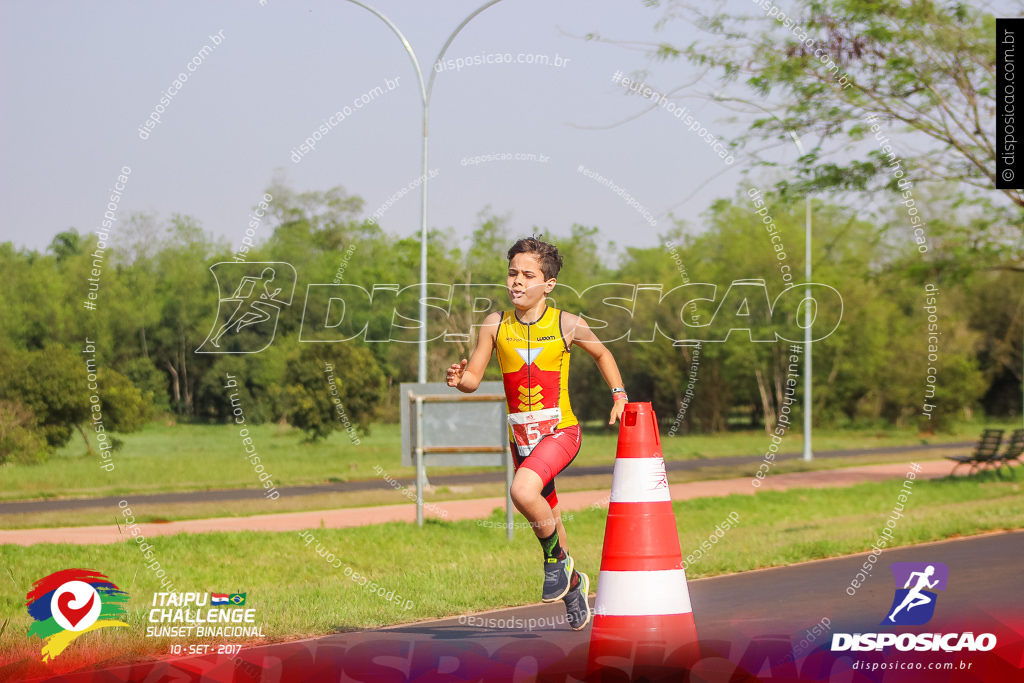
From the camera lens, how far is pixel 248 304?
18719 millimetres

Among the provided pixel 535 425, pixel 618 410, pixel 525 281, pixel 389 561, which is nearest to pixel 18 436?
pixel 389 561

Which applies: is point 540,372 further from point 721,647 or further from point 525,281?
point 721,647

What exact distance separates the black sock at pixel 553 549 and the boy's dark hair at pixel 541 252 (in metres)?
1.32

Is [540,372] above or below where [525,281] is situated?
below

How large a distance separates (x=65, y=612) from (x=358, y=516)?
8.34m

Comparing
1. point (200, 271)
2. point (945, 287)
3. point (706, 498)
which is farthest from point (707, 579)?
point (200, 271)

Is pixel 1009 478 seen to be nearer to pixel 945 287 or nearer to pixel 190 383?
pixel 945 287

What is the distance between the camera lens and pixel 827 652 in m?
5.27

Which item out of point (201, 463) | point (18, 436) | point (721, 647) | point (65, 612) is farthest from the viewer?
point (201, 463)

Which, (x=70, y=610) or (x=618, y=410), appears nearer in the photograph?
(x=618, y=410)

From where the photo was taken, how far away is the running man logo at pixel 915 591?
6.21m

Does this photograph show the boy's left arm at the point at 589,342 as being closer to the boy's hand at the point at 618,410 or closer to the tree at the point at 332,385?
the boy's hand at the point at 618,410

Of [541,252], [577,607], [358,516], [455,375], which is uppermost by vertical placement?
[541,252]

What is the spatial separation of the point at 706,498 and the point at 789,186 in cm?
548
